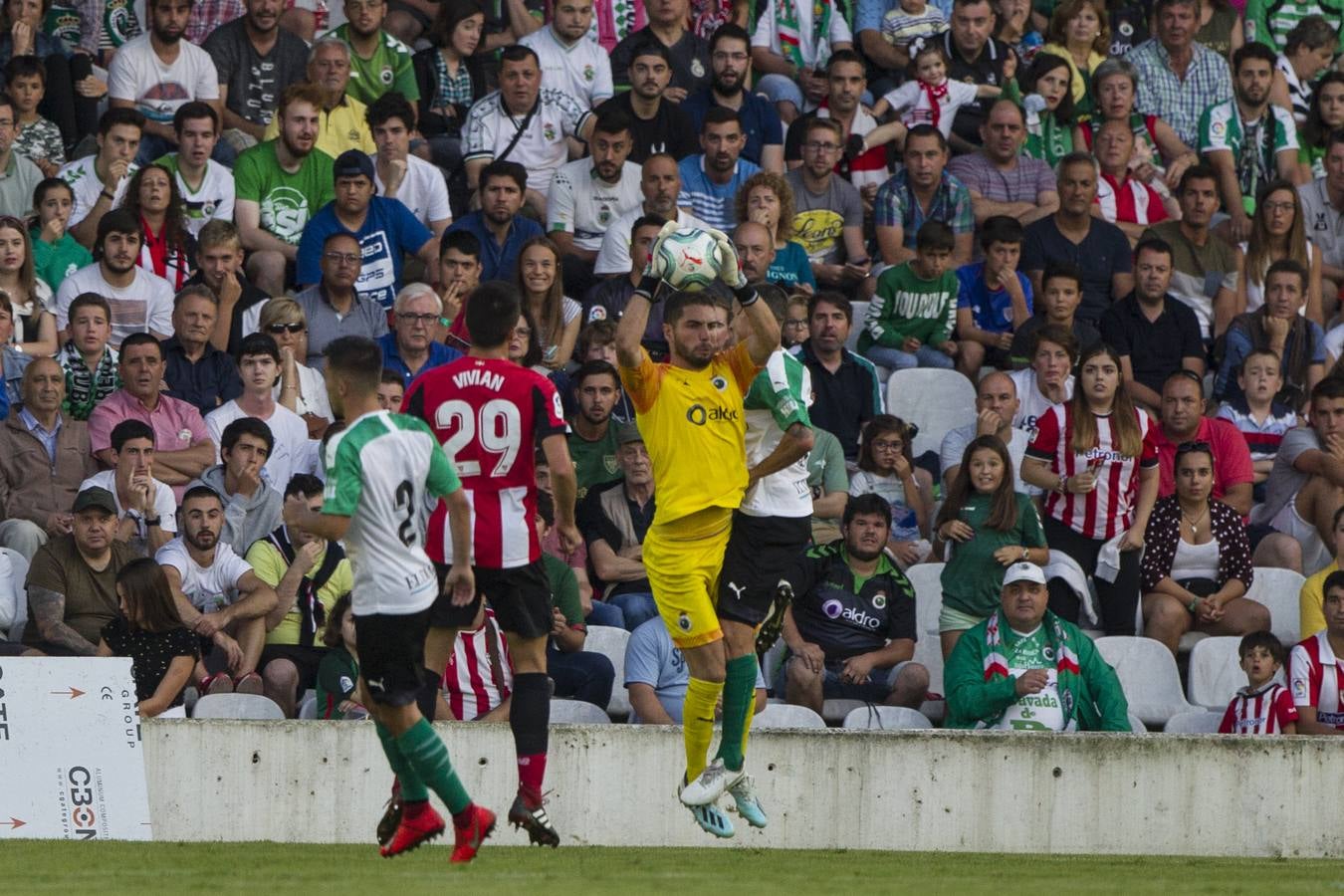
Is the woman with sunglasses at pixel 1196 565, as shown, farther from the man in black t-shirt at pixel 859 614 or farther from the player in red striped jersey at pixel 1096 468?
the man in black t-shirt at pixel 859 614

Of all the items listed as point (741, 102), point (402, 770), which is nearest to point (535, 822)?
point (402, 770)

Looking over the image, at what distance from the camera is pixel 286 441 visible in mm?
13250

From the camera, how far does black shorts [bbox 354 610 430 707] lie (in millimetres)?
8070

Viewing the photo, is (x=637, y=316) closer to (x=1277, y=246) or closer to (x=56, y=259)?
(x=56, y=259)

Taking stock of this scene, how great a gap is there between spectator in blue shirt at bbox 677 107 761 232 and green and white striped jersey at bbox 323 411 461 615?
7754 millimetres

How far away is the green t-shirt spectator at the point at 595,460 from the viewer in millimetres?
13555

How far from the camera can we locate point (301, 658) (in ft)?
39.8

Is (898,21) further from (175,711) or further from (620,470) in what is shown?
(175,711)

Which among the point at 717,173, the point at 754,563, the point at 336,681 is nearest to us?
the point at 754,563

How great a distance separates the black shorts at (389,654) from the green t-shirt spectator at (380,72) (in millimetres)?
9019

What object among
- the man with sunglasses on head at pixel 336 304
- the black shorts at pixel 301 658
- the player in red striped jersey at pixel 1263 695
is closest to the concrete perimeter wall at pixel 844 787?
the player in red striped jersey at pixel 1263 695

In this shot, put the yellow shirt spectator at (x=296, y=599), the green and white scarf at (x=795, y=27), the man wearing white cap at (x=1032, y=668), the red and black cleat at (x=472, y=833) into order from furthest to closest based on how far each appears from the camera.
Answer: the green and white scarf at (x=795, y=27), the yellow shirt spectator at (x=296, y=599), the man wearing white cap at (x=1032, y=668), the red and black cleat at (x=472, y=833)

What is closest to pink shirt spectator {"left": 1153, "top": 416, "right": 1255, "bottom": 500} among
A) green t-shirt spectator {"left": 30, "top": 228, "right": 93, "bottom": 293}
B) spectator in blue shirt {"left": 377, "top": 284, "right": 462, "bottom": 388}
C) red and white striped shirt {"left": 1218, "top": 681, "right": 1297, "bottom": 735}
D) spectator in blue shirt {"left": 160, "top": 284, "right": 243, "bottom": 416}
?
red and white striped shirt {"left": 1218, "top": 681, "right": 1297, "bottom": 735}

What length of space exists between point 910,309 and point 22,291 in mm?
5993
